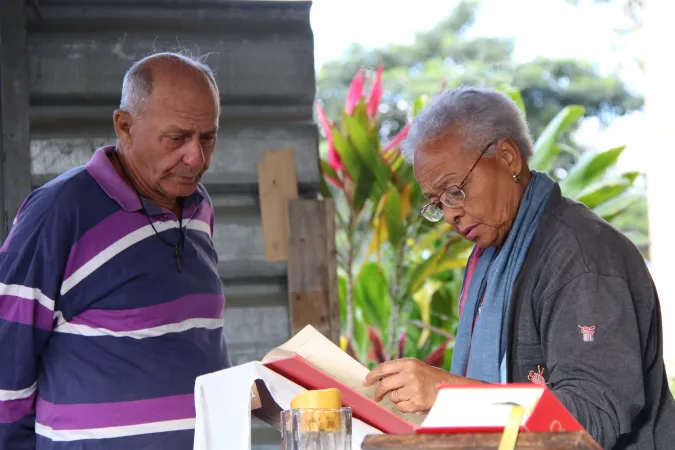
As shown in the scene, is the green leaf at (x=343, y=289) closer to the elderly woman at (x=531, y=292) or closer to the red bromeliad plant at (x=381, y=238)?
the red bromeliad plant at (x=381, y=238)

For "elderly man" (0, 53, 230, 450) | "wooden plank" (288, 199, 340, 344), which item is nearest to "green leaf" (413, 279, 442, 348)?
"wooden plank" (288, 199, 340, 344)

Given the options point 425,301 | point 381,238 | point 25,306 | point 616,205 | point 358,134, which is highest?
point 358,134

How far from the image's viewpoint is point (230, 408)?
1.78 metres

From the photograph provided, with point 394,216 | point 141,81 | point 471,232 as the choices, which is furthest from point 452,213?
point 394,216

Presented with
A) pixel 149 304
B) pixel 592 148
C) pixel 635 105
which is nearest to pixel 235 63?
pixel 149 304

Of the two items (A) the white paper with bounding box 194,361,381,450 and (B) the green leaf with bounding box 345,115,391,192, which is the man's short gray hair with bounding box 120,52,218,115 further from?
(B) the green leaf with bounding box 345,115,391,192

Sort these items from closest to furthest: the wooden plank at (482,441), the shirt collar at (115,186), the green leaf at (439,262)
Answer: the wooden plank at (482,441) → the shirt collar at (115,186) → the green leaf at (439,262)

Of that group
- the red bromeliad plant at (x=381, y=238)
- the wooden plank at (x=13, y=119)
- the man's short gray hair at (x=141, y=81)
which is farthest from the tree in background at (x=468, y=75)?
the man's short gray hair at (x=141, y=81)

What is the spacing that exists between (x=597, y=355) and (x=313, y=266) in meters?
1.89

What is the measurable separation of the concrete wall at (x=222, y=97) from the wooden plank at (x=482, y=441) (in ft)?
7.73

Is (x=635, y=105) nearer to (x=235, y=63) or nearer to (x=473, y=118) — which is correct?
(x=235, y=63)

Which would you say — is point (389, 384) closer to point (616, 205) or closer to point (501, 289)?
point (501, 289)

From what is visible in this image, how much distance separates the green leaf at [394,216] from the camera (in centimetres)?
480

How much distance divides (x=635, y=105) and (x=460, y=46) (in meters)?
3.05
